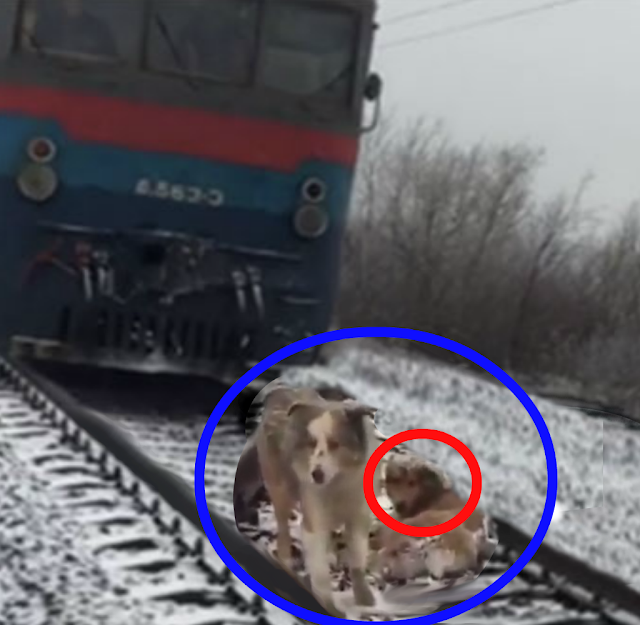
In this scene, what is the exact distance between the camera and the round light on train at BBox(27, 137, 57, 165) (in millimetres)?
6254

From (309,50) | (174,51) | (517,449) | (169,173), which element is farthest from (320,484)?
(517,449)

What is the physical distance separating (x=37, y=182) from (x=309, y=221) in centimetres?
176

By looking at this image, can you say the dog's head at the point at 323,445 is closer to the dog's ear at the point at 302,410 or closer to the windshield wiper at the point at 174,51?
the dog's ear at the point at 302,410

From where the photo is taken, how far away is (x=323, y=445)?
2264 millimetres

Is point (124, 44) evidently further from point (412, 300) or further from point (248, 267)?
point (412, 300)

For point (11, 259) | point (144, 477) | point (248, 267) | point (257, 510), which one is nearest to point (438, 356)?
point (248, 267)

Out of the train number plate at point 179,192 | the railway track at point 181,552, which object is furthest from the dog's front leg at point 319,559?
the train number plate at point 179,192

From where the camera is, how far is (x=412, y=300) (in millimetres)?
19875

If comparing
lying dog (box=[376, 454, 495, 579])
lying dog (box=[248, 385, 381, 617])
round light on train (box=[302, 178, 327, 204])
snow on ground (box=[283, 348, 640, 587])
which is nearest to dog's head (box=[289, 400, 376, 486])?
lying dog (box=[248, 385, 381, 617])

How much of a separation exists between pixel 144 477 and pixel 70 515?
0.56 metres

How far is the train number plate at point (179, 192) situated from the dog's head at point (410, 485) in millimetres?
4210

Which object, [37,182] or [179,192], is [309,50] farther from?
Result: [37,182]

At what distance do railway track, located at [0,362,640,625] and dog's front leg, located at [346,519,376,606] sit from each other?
12.6 inches

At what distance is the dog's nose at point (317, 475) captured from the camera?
226 centimetres
